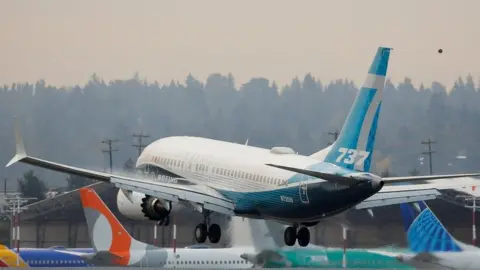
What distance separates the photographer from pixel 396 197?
2992 inches

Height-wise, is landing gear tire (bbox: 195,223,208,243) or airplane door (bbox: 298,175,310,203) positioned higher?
airplane door (bbox: 298,175,310,203)

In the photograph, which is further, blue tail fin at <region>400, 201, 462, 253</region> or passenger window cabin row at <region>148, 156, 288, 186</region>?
blue tail fin at <region>400, 201, 462, 253</region>

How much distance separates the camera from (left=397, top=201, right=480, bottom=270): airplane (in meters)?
86.5

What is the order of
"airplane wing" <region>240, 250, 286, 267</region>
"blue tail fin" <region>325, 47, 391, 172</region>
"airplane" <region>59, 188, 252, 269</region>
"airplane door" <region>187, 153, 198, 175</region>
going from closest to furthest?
"blue tail fin" <region>325, 47, 391, 172</region> < "airplane door" <region>187, 153, 198, 175</region> < "airplane wing" <region>240, 250, 286, 267</region> < "airplane" <region>59, 188, 252, 269</region>

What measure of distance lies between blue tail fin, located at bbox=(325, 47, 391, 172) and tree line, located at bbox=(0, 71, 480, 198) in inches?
1653

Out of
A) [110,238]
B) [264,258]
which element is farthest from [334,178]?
[110,238]

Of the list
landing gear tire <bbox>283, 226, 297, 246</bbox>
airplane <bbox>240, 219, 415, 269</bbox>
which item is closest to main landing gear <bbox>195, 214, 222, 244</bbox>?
landing gear tire <bbox>283, 226, 297, 246</bbox>

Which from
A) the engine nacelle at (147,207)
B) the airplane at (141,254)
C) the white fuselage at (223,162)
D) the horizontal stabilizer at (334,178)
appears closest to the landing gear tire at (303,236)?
the white fuselage at (223,162)

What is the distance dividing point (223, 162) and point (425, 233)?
723 inches

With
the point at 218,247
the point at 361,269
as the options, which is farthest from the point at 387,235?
Answer: the point at 361,269

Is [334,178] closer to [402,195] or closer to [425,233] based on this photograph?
[402,195]

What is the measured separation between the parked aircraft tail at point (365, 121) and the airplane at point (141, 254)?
64.8ft

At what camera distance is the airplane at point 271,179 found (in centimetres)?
6888

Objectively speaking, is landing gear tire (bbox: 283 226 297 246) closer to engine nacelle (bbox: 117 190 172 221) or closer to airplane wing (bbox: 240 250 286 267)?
engine nacelle (bbox: 117 190 172 221)
